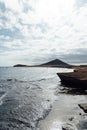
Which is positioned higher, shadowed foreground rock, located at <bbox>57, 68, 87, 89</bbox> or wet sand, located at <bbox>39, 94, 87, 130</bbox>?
shadowed foreground rock, located at <bbox>57, 68, 87, 89</bbox>

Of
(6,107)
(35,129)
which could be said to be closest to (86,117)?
(35,129)

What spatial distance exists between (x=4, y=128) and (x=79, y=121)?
21.4 feet

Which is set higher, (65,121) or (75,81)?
(75,81)

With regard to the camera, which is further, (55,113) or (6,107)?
(6,107)

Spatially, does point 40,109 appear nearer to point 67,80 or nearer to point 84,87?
point 84,87

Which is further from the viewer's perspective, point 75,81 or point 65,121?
point 75,81

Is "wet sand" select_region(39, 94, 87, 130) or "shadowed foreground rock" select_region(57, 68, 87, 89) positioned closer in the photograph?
"wet sand" select_region(39, 94, 87, 130)

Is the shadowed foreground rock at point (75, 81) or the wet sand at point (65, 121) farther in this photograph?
the shadowed foreground rock at point (75, 81)

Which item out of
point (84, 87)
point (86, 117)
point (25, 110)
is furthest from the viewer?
point (84, 87)

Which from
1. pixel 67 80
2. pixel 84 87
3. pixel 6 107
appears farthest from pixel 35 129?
pixel 67 80

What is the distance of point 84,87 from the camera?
135 feet

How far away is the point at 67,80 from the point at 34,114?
2600 centimetres

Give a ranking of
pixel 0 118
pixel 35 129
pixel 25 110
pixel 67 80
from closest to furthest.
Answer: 1. pixel 35 129
2. pixel 0 118
3. pixel 25 110
4. pixel 67 80

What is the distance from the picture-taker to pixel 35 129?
57.8 feet
